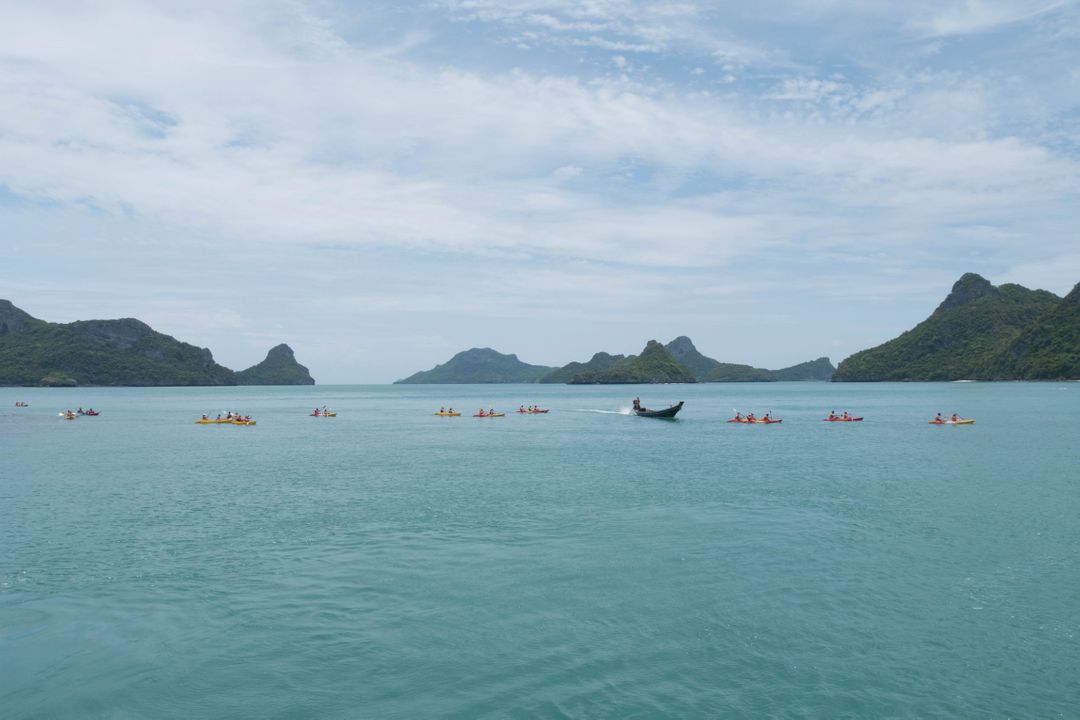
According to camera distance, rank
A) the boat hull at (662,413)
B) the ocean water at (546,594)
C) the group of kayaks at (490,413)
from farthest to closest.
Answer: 1. the group of kayaks at (490,413)
2. the boat hull at (662,413)
3. the ocean water at (546,594)

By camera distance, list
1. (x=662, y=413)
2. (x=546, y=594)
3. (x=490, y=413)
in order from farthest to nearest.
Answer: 1. (x=490, y=413)
2. (x=662, y=413)
3. (x=546, y=594)

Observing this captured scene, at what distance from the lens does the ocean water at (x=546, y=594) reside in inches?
601

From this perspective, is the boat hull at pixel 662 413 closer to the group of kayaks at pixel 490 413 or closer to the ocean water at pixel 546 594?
the group of kayaks at pixel 490 413

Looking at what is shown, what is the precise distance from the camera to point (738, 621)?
19344 millimetres

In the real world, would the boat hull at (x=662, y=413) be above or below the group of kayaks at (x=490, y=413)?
above

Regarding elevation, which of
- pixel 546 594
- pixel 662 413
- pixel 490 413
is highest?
pixel 662 413

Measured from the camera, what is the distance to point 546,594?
21641mm

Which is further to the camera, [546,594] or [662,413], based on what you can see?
[662,413]

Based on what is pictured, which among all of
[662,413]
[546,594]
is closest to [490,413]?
[662,413]

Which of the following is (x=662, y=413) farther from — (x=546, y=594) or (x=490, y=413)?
(x=546, y=594)

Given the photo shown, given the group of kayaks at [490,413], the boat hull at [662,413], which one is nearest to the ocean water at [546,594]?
the boat hull at [662,413]

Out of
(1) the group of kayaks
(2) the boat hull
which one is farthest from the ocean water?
(1) the group of kayaks

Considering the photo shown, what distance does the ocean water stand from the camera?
15.3m

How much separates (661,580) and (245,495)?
1071 inches
